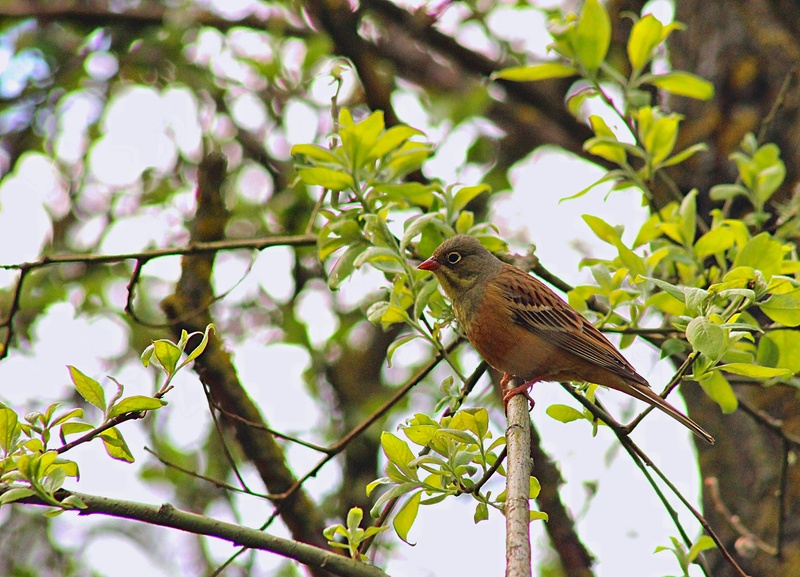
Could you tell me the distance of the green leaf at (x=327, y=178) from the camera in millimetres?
4199

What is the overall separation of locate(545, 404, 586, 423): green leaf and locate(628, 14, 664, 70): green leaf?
2.27m

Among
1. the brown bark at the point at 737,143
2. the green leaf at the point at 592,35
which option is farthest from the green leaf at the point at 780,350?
the brown bark at the point at 737,143

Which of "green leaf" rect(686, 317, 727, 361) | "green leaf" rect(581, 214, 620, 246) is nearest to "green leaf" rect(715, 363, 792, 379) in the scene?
"green leaf" rect(686, 317, 727, 361)

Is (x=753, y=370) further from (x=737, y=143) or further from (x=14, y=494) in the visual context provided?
(x=737, y=143)

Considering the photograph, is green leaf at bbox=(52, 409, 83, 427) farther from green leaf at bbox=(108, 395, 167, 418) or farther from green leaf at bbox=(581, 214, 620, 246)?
green leaf at bbox=(581, 214, 620, 246)

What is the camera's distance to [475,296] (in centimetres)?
539

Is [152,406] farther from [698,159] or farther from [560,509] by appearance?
[698,159]

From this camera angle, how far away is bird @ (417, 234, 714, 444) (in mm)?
4941

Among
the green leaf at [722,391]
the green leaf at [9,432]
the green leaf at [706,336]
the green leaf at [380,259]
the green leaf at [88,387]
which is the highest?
the green leaf at [380,259]

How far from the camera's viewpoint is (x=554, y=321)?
17.8 ft

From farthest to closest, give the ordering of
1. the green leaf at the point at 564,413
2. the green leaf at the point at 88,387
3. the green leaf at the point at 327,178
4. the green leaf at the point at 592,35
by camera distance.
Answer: the green leaf at the point at 592,35
the green leaf at the point at 327,178
the green leaf at the point at 564,413
the green leaf at the point at 88,387

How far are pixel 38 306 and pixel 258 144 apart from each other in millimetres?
2502

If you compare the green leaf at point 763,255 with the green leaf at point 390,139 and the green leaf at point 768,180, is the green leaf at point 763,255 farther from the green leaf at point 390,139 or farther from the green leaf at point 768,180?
the green leaf at point 390,139

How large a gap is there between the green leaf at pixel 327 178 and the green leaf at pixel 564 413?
1.46 metres
